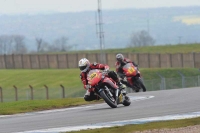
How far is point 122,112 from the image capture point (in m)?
18.5

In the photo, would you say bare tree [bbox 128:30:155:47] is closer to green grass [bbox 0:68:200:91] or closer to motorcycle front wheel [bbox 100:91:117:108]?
green grass [bbox 0:68:200:91]

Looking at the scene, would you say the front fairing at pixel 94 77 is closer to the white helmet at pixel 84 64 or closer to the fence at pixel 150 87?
the white helmet at pixel 84 64

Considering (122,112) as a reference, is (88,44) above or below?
below

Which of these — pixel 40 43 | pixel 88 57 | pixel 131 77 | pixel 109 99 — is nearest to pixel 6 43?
pixel 40 43

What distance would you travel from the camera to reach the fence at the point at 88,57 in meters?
73.4

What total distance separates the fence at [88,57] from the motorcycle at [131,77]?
40.5 metres

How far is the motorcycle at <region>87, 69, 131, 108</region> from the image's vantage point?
19.8m

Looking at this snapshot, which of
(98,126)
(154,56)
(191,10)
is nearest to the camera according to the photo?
(98,126)

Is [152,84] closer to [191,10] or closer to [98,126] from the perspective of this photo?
[98,126]

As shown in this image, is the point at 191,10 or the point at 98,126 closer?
the point at 98,126

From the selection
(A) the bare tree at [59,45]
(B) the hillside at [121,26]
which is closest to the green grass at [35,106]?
(B) the hillside at [121,26]

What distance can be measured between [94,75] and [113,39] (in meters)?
159

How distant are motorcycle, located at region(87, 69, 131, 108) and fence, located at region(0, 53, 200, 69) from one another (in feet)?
167

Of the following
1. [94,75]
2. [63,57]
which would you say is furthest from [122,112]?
[63,57]
